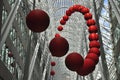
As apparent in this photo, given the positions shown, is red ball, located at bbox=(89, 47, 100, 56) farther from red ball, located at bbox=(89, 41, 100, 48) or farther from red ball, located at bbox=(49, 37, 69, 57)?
red ball, located at bbox=(49, 37, 69, 57)

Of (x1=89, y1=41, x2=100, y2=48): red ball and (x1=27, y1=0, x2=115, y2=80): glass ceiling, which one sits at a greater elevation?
(x1=89, y1=41, x2=100, y2=48): red ball

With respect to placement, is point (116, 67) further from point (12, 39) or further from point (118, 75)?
point (12, 39)

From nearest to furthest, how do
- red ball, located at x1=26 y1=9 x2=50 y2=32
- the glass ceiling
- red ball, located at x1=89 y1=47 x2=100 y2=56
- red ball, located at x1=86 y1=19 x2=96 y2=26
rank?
red ball, located at x1=26 y1=9 x2=50 y2=32 < red ball, located at x1=89 y1=47 x2=100 y2=56 < red ball, located at x1=86 y1=19 x2=96 y2=26 < the glass ceiling

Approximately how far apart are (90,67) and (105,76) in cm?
1021

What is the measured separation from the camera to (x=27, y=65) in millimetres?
24141

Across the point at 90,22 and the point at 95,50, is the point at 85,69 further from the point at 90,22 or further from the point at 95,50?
the point at 90,22

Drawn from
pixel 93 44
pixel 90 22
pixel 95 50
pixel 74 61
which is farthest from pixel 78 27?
pixel 74 61

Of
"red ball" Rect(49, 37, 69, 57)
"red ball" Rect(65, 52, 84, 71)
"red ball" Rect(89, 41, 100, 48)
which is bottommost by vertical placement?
"red ball" Rect(89, 41, 100, 48)

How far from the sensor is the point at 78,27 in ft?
181

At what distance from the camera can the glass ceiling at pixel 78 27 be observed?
121 feet

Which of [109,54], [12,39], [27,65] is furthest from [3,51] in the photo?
[109,54]

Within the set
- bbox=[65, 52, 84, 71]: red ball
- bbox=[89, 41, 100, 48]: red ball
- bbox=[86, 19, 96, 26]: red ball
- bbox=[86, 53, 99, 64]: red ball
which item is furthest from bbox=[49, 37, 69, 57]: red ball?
bbox=[86, 19, 96, 26]: red ball

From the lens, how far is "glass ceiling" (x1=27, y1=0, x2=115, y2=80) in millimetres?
36825

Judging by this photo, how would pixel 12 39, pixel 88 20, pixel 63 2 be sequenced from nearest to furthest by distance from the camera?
1. pixel 88 20
2. pixel 12 39
3. pixel 63 2
